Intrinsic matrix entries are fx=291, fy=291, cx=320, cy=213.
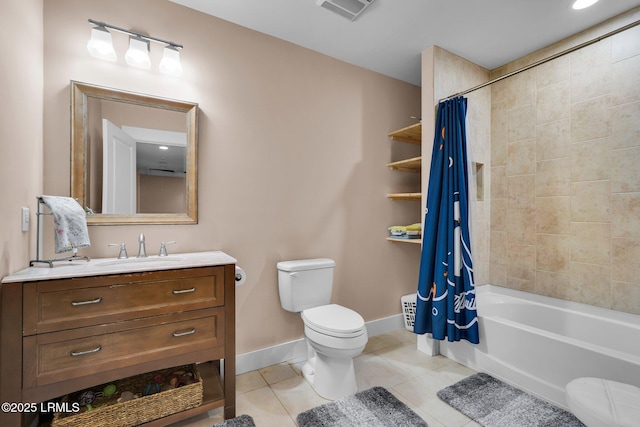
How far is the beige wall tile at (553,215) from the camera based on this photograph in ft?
7.67

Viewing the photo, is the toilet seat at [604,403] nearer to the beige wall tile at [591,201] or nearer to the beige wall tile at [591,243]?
Answer: the beige wall tile at [591,243]

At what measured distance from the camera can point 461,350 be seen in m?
2.26

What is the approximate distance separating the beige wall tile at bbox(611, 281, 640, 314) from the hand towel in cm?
339

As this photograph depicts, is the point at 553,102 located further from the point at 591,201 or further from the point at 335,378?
the point at 335,378

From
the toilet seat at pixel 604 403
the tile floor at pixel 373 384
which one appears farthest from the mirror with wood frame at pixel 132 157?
the toilet seat at pixel 604 403

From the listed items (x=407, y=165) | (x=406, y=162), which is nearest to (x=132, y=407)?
(x=406, y=162)

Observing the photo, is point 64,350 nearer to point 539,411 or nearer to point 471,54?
point 539,411

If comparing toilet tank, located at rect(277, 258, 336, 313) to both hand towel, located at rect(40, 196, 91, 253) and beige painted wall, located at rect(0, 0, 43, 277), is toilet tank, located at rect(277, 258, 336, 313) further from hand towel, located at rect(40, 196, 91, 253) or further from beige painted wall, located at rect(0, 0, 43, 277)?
beige painted wall, located at rect(0, 0, 43, 277)

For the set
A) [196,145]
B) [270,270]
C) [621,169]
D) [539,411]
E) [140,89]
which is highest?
[140,89]

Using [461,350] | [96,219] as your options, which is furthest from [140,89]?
[461,350]

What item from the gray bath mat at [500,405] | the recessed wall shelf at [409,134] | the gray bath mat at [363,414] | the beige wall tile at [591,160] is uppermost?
the recessed wall shelf at [409,134]

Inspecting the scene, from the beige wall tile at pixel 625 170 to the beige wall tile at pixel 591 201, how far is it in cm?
5

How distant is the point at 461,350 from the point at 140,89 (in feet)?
9.58

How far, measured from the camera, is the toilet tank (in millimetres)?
2160
